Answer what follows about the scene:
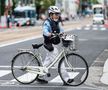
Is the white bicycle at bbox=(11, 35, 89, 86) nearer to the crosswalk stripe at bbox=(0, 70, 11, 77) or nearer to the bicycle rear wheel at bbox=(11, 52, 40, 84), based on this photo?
the bicycle rear wheel at bbox=(11, 52, 40, 84)

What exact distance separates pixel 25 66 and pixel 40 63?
1.14ft

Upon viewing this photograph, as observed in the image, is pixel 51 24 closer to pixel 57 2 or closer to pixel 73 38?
pixel 73 38

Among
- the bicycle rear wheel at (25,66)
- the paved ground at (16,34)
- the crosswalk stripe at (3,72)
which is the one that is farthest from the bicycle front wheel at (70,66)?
the paved ground at (16,34)

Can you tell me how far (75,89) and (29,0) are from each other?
110688 mm

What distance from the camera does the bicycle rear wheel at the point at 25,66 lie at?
12328mm

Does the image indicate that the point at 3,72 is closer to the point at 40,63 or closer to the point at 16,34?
the point at 40,63

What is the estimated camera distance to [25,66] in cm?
1240

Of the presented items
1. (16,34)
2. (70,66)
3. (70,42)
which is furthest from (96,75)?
(16,34)

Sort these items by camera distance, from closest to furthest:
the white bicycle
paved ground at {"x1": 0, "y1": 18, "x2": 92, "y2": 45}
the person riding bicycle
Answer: the white bicycle, the person riding bicycle, paved ground at {"x1": 0, "y1": 18, "x2": 92, "y2": 45}

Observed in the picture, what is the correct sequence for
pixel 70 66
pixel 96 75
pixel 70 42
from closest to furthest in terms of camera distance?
1. pixel 70 42
2. pixel 70 66
3. pixel 96 75

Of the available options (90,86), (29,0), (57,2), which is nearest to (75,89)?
(90,86)

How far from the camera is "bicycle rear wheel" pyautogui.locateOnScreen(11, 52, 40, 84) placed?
12.3 metres

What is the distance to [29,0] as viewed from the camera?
12169cm

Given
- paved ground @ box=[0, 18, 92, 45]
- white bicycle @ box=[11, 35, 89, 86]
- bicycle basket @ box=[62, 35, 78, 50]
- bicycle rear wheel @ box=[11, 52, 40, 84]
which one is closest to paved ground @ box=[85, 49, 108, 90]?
white bicycle @ box=[11, 35, 89, 86]
